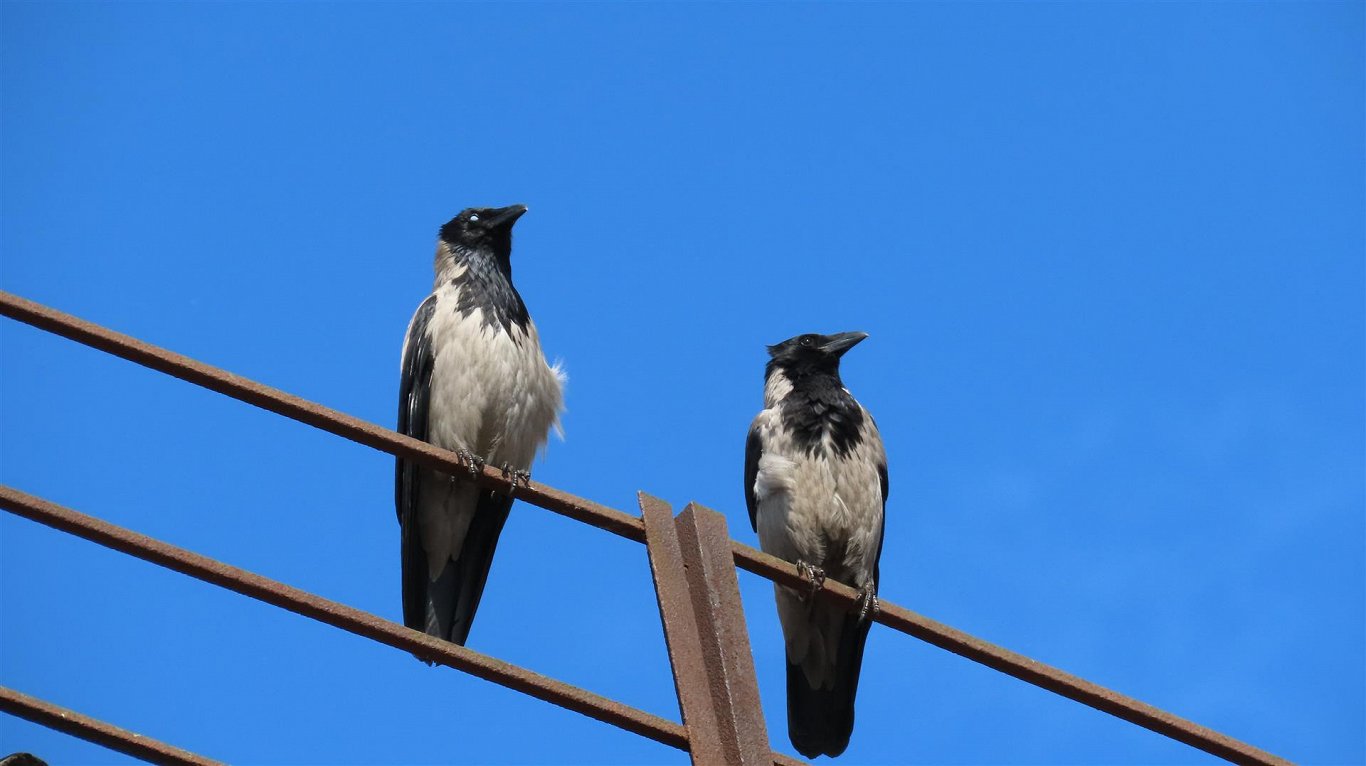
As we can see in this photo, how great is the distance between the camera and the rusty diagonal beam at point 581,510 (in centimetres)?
490

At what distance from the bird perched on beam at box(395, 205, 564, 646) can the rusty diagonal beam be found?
293 centimetres

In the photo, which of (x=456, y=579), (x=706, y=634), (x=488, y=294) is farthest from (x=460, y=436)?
(x=706, y=634)

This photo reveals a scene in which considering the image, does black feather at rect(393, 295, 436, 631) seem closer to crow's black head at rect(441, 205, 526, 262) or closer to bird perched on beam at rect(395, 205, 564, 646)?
bird perched on beam at rect(395, 205, 564, 646)

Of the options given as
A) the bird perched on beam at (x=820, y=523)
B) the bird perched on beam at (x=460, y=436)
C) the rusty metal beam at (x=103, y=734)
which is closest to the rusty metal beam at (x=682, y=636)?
the rusty metal beam at (x=103, y=734)

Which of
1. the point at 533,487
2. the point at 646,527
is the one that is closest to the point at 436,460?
the point at 533,487

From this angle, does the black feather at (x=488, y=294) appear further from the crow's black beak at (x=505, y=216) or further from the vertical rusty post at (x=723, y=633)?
the vertical rusty post at (x=723, y=633)

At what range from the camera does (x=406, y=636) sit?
4.39 metres

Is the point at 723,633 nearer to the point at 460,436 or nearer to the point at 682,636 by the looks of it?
the point at 682,636

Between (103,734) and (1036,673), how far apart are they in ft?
8.76

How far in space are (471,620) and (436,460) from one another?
11.5 feet

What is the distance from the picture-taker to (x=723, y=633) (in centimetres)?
475

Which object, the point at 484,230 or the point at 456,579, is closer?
the point at 456,579

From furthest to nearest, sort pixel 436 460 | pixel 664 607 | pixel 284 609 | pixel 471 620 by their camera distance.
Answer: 1. pixel 471 620
2. pixel 436 460
3. pixel 664 607
4. pixel 284 609

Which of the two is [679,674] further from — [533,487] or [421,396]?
[421,396]
